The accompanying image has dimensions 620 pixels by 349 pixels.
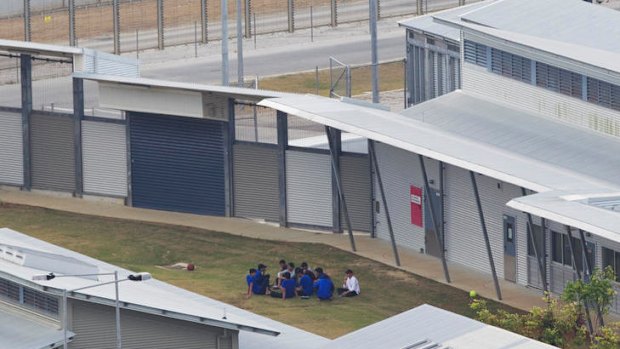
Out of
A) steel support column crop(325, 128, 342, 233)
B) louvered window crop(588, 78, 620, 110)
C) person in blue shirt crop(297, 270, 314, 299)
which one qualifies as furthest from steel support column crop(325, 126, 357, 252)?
louvered window crop(588, 78, 620, 110)

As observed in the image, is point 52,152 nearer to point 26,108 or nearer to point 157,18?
point 26,108

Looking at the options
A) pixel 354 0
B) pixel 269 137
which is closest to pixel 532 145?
pixel 269 137

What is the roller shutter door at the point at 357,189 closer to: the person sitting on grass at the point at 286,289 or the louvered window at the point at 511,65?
the louvered window at the point at 511,65

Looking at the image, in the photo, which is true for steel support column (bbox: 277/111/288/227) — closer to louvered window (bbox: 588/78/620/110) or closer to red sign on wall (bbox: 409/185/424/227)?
red sign on wall (bbox: 409/185/424/227)

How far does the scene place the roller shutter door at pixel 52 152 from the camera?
74.9 meters

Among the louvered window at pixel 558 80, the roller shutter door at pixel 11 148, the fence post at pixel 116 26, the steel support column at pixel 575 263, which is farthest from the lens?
the fence post at pixel 116 26

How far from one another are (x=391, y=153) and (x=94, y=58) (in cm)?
1316

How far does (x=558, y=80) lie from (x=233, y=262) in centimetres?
1133

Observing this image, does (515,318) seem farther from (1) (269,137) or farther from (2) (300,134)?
(2) (300,134)

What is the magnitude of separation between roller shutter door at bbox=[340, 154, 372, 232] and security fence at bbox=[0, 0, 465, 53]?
36.1 metres

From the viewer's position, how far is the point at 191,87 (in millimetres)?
69312

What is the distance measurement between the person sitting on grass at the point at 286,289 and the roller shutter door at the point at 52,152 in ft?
56.4

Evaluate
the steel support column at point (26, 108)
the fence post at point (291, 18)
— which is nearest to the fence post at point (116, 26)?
the fence post at point (291, 18)

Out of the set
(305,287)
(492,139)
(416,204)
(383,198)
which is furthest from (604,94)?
(305,287)
